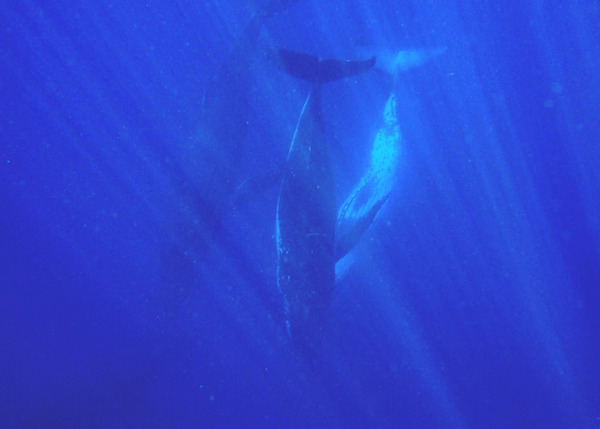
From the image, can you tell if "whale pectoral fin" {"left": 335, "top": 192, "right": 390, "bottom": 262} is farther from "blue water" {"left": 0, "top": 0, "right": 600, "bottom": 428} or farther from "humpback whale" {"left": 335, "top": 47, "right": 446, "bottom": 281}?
"blue water" {"left": 0, "top": 0, "right": 600, "bottom": 428}

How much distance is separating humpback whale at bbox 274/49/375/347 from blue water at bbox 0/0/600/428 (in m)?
2.35

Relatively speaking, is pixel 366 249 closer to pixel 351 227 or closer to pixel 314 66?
pixel 351 227

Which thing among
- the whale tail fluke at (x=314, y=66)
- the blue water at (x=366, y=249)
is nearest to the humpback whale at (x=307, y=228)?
the whale tail fluke at (x=314, y=66)

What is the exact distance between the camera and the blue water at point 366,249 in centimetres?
844

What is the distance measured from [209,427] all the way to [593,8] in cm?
1280

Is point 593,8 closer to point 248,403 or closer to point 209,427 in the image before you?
point 248,403

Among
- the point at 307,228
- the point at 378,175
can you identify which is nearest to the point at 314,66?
the point at 378,175

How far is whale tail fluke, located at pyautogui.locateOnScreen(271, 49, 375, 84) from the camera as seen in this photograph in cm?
536

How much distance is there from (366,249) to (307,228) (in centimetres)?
321

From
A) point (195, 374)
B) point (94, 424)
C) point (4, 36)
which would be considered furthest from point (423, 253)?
point (4, 36)

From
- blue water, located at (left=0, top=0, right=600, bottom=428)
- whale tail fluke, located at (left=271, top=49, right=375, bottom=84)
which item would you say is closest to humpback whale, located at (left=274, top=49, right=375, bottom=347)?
whale tail fluke, located at (left=271, top=49, right=375, bottom=84)

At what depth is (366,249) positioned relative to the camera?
26.7 ft

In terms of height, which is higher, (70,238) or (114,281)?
(70,238)

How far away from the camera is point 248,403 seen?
8.77m
